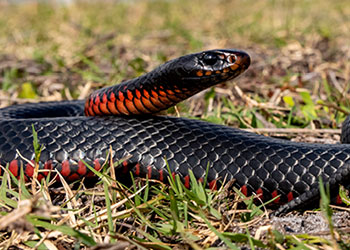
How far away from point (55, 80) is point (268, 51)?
120 inches

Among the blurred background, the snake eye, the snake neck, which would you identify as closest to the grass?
the blurred background

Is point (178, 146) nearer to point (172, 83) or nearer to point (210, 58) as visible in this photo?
point (172, 83)

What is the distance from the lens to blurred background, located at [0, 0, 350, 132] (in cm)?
417

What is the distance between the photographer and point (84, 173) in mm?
2721

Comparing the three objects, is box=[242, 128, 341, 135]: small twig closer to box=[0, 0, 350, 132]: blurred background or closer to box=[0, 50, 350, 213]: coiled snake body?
box=[0, 0, 350, 132]: blurred background

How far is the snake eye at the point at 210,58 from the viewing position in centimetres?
264

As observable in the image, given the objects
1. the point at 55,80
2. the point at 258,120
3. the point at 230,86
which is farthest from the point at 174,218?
the point at 55,80

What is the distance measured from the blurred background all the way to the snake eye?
1056mm

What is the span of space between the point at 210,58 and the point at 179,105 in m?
1.43

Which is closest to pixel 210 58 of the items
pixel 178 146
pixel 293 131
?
pixel 178 146

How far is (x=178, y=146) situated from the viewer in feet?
9.15

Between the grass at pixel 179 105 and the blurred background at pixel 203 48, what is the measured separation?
22mm

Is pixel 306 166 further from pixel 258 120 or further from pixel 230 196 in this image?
pixel 258 120

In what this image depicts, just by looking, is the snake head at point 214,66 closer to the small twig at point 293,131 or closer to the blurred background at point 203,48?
the small twig at point 293,131
